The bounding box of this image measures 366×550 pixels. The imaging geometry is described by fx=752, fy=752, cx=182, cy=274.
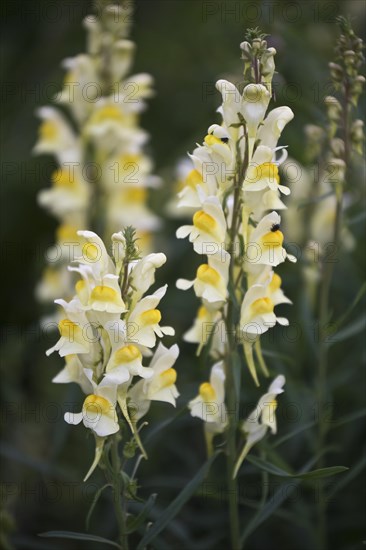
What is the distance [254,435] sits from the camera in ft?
7.30

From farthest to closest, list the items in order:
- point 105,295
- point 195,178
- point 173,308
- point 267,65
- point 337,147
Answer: point 173,308
point 337,147
point 195,178
point 267,65
point 105,295

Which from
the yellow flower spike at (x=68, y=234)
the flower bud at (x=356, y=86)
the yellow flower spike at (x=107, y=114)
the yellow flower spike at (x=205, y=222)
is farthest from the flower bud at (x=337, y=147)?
the yellow flower spike at (x=68, y=234)

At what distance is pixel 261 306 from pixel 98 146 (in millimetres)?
1691

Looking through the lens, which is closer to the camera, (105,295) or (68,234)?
(105,295)

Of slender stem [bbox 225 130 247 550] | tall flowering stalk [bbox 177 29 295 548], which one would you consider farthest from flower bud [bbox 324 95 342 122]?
slender stem [bbox 225 130 247 550]

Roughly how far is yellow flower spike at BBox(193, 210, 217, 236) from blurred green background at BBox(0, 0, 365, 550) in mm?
518

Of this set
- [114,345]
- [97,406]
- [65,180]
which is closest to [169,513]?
[97,406]

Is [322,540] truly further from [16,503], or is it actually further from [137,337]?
[16,503]

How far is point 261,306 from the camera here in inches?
82.0

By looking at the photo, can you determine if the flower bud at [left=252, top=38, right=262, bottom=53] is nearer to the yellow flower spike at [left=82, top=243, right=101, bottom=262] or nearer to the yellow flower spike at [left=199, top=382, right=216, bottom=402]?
the yellow flower spike at [left=82, top=243, right=101, bottom=262]

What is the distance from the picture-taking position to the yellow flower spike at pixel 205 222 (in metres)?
2.07

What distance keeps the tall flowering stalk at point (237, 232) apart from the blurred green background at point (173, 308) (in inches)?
10.3

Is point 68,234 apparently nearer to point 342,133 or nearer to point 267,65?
point 342,133

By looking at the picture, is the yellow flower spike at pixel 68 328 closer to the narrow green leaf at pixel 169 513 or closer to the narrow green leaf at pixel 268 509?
the narrow green leaf at pixel 169 513
